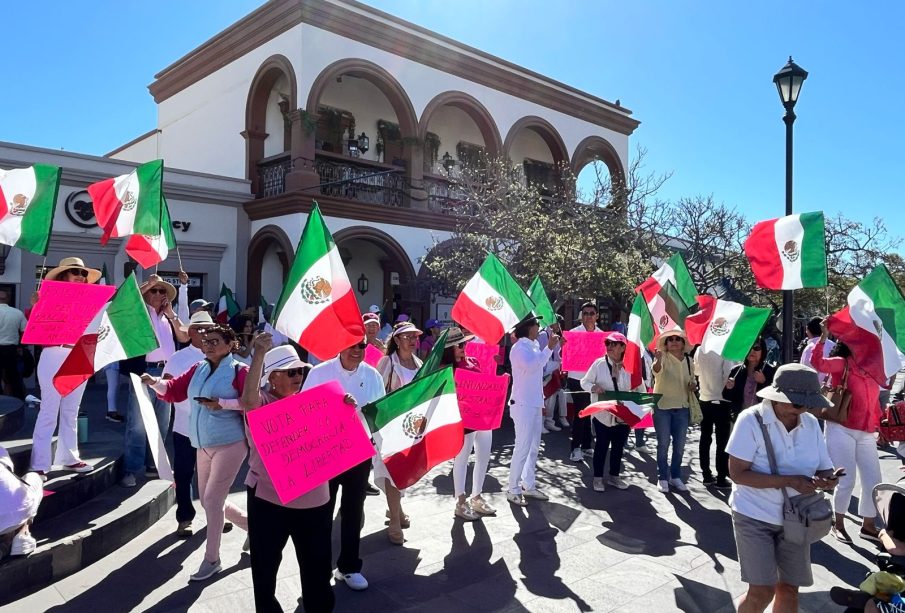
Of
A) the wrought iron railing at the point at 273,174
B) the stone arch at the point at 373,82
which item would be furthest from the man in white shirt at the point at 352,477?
the wrought iron railing at the point at 273,174

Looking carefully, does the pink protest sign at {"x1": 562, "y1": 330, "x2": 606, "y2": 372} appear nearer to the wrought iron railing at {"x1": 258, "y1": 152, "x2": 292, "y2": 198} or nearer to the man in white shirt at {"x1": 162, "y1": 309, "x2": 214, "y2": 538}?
the man in white shirt at {"x1": 162, "y1": 309, "x2": 214, "y2": 538}

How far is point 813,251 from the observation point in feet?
21.7

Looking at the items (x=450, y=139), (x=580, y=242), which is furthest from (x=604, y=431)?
(x=450, y=139)

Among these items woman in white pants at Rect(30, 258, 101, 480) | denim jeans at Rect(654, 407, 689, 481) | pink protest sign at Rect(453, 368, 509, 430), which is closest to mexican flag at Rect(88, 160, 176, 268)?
woman in white pants at Rect(30, 258, 101, 480)

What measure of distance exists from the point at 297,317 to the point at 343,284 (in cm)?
40

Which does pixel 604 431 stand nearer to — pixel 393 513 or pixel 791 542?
pixel 393 513

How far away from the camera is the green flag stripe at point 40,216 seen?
237 inches

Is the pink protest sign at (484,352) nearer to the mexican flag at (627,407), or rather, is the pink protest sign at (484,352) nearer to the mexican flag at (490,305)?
the mexican flag at (490,305)

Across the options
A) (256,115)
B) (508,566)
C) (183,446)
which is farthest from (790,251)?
(256,115)

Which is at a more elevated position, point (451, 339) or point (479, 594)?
point (451, 339)

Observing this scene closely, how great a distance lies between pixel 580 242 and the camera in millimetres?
12148

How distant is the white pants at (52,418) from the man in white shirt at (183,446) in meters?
0.97

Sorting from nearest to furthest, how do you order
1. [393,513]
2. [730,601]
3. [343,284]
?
[730,601] < [343,284] < [393,513]

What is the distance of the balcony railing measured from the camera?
55.6 feet
